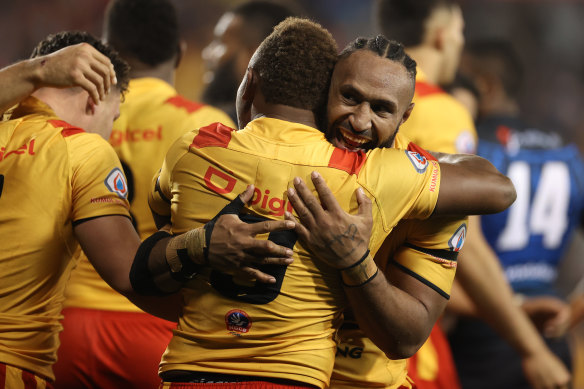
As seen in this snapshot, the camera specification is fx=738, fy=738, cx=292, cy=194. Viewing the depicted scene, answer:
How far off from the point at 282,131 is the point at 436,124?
64.3 inches

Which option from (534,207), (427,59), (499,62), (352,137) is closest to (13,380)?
(352,137)

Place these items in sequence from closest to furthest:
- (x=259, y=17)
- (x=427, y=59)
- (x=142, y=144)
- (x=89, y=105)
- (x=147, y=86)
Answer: (x=89, y=105) < (x=142, y=144) < (x=147, y=86) < (x=427, y=59) < (x=259, y=17)

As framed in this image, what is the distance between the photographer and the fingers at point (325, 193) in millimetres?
1852

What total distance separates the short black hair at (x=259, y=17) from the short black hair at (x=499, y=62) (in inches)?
77.5

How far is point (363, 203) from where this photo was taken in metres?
1.87

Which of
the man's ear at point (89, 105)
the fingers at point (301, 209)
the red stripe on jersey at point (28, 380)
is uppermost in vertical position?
the fingers at point (301, 209)

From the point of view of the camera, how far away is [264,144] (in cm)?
192

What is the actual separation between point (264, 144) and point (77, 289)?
1.51m

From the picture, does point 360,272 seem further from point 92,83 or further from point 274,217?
point 92,83

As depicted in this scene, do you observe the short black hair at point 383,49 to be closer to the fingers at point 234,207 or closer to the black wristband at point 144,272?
the fingers at point 234,207

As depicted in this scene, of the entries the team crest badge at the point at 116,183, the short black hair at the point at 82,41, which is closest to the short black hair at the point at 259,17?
the short black hair at the point at 82,41

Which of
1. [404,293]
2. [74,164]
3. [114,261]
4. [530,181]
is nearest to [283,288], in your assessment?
[404,293]

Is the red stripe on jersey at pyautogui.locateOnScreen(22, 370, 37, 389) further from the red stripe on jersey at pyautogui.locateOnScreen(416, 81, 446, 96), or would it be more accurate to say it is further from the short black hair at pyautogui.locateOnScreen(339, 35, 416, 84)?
the red stripe on jersey at pyautogui.locateOnScreen(416, 81, 446, 96)

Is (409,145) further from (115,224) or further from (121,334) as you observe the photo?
(121,334)
